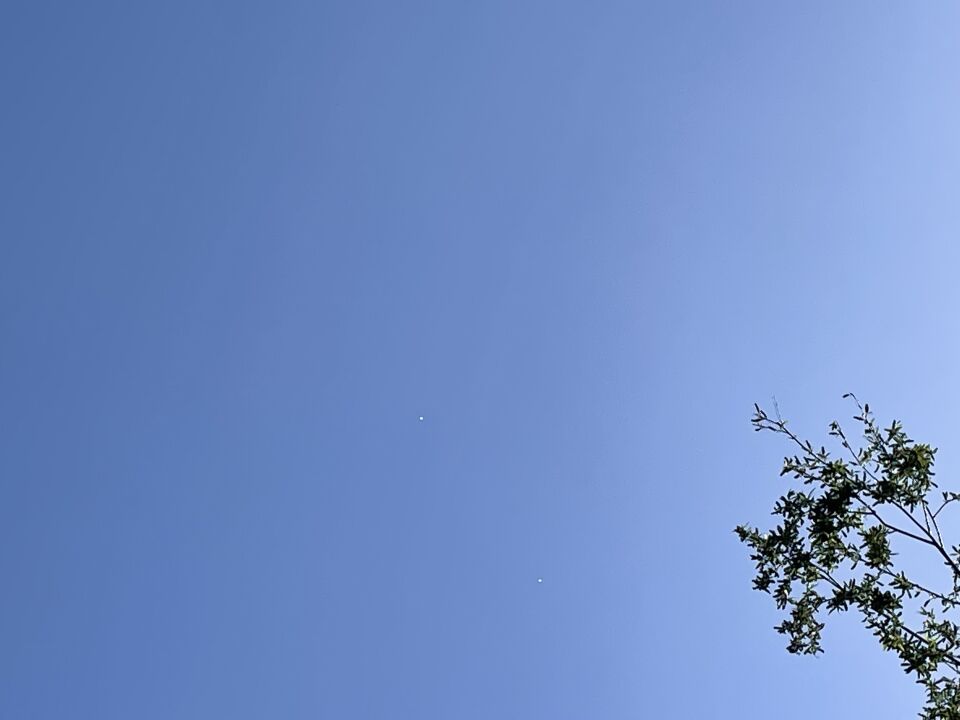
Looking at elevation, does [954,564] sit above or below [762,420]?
below

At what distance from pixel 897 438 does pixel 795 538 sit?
1.82 m

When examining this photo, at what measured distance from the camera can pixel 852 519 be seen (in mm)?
9469

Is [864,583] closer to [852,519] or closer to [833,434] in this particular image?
[852,519]

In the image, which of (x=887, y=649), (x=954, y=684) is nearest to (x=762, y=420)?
(x=887, y=649)

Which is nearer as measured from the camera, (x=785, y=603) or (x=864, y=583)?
(x=864, y=583)

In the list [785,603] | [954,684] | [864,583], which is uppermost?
[785,603]

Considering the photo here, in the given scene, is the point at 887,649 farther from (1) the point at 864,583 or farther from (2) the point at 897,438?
(2) the point at 897,438

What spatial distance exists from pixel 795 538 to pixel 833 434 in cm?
154

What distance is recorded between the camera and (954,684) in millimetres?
8766

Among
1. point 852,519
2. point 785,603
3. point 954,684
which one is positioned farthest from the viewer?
point 785,603

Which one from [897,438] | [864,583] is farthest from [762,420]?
[864,583]

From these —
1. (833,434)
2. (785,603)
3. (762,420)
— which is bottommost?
(785,603)

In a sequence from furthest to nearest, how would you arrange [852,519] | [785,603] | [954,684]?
[785,603], [852,519], [954,684]

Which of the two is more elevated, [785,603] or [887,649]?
[785,603]
